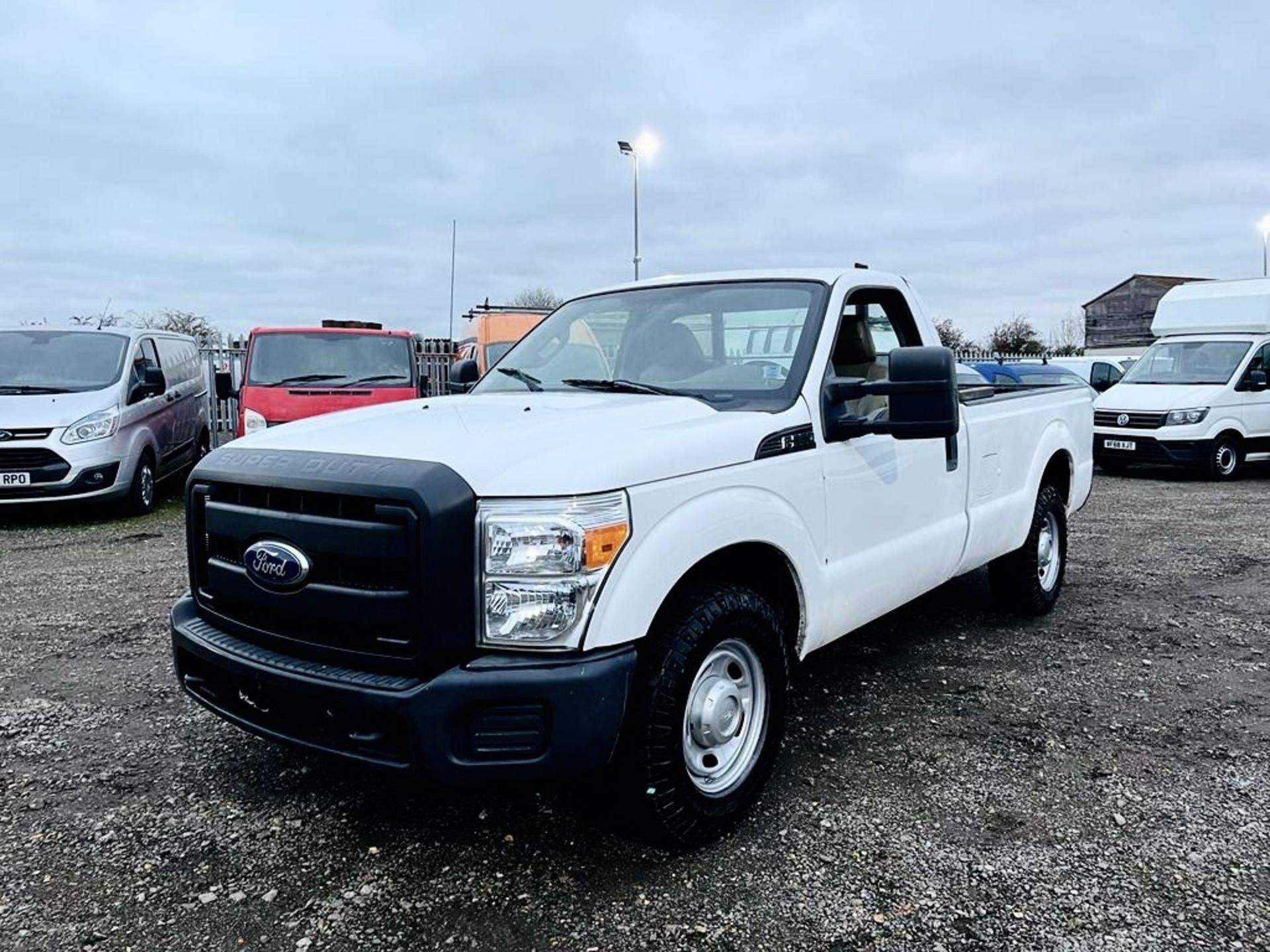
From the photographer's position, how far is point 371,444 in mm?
2775

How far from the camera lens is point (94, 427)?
8.96 meters

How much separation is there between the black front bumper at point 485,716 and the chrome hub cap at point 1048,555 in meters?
3.77

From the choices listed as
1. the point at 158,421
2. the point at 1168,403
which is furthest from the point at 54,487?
the point at 1168,403

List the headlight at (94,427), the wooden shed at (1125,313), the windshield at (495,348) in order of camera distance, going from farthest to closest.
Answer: the wooden shed at (1125,313) < the windshield at (495,348) < the headlight at (94,427)

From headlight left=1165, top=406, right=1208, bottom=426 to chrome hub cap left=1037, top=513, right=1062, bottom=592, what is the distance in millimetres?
8005

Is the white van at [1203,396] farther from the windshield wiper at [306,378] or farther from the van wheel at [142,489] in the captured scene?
the van wheel at [142,489]

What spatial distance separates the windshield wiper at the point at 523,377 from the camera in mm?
4008

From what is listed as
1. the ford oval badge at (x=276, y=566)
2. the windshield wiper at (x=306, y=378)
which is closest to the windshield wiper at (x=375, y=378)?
the windshield wiper at (x=306, y=378)

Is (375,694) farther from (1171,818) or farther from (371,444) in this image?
(1171,818)

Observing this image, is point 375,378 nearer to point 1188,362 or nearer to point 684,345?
point 684,345

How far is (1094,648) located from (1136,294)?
1601 inches

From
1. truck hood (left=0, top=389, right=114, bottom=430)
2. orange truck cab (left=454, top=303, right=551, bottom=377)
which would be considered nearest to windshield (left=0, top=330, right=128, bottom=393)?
truck hood (left=0, top=389, right=114, bottom=430)

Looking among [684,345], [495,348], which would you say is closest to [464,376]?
[684,345]

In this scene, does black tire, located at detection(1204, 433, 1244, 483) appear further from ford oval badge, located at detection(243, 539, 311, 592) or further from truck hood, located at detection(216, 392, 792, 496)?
ford oval badge, located at detection(243, 539, 311, 592)
